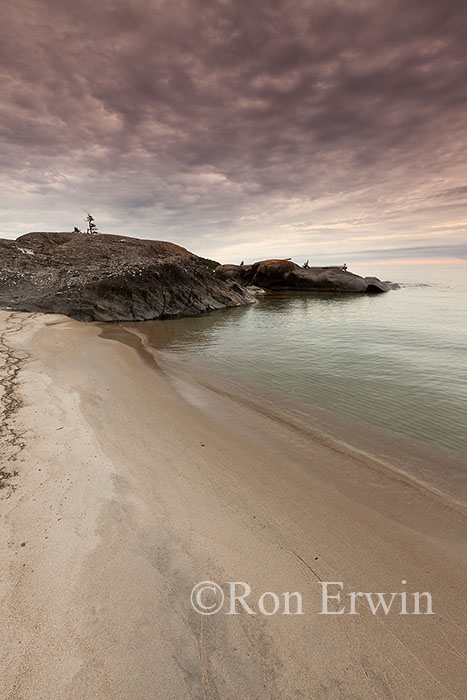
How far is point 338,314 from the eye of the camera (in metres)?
25.2

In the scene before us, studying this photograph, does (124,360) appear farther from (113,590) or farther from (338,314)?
(338,314)

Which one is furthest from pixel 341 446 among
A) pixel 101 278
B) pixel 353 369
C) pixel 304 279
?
pixel 304 279

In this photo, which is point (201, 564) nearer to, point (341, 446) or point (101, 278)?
point (341, 446)

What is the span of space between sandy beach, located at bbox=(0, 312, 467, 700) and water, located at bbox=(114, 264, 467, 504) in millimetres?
1995

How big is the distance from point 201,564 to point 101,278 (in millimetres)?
21239

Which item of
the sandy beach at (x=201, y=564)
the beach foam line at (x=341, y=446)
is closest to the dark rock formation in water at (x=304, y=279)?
the beach foam line at (x=341, y=446)

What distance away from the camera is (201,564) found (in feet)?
9.75

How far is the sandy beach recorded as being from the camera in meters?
2.11

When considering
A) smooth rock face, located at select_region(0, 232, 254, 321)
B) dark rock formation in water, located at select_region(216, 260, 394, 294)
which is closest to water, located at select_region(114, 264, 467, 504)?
smooth rock face, located at select_region(0, 232, 254, 321)

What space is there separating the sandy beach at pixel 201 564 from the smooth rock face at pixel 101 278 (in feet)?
50.8

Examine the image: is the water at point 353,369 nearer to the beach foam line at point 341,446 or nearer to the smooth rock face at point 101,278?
the beach foam line at point 341,446

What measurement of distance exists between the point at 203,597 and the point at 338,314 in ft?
82.2

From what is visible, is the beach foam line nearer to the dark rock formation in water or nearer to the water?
the water

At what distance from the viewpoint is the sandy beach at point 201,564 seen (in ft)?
6.91
